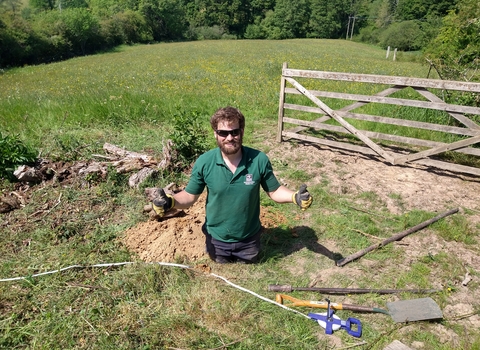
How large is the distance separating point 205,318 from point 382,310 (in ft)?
5.20

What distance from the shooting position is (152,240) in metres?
3.83

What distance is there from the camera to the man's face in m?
2.86

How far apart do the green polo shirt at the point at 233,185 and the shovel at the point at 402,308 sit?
81 centimetres

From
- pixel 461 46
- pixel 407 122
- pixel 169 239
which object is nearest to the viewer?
pixel 169 239

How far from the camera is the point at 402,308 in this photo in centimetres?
295

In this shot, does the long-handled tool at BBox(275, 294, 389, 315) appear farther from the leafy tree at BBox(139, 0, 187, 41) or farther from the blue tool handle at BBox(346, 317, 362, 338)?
the leafy tree at BBox(139, 0, 187, 41)

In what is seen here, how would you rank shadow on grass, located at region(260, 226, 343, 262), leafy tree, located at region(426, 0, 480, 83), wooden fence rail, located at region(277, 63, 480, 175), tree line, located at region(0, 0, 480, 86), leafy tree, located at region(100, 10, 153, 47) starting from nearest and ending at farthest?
shadow on grass, located at region(260, 226, 343, 262), wooden fence rail, located at region(277, 63, 480, 175), leafy tree, located at region(426, 0, 480, 83), tree line, located at region(0, 0, 480, 86), leafy tree, located at region(100, 10, 153, 47)

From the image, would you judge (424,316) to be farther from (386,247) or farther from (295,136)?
(295,136)

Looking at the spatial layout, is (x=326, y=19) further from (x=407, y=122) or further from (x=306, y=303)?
(x=306, y=303)

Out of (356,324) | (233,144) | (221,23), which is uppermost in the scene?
(233,144)

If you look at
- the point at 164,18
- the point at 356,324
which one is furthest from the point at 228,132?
the point at 164,18

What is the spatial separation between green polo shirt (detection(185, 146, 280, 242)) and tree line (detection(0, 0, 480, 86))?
25.9 feet

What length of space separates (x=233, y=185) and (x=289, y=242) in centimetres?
140

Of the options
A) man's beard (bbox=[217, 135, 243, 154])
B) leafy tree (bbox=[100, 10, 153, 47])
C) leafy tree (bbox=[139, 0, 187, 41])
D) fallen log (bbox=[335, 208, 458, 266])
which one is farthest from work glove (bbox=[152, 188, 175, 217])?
leafy tree (bbox=[139, 0, 187, 41])
